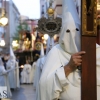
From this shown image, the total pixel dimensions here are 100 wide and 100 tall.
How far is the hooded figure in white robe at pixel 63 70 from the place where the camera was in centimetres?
229

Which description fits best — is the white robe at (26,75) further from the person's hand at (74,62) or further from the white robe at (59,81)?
the person's hand at (74,62)

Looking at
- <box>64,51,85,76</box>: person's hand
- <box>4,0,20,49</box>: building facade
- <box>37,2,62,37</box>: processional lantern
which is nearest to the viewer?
<box>64,51,85,76</box>: person's hand

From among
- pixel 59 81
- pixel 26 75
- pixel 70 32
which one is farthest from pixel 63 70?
pixel 26 75

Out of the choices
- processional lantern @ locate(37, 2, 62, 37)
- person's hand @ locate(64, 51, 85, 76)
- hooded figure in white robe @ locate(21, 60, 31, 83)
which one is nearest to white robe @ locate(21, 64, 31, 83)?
hooded figure in white robe @ locate(21, 60, 31, 83)

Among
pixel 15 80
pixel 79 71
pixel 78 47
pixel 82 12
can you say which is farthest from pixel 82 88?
pixel 15 80

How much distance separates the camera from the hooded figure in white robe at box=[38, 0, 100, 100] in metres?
2.29

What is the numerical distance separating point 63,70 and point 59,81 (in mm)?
100

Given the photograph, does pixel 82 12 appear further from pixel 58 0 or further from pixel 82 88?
pixel 58 0

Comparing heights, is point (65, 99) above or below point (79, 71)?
below

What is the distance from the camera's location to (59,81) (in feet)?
7.42

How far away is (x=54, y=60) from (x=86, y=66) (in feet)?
1.17

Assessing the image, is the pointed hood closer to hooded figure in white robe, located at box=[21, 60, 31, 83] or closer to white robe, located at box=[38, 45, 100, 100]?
white robe, located at box=[38, 45, 100, 100]

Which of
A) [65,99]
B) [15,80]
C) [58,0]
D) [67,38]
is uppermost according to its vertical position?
[58,0]

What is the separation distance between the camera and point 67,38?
2.34 m
